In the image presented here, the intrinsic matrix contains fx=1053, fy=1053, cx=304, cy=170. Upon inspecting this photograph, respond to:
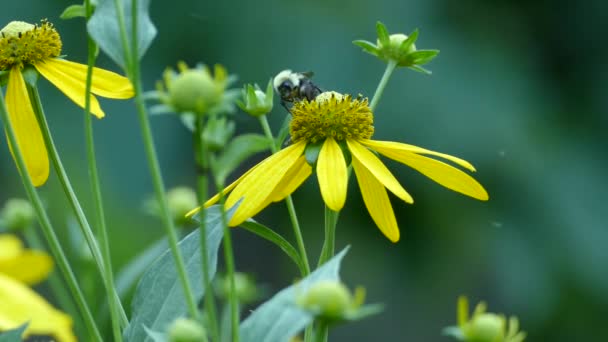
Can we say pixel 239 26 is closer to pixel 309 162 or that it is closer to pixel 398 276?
pixel 398 276

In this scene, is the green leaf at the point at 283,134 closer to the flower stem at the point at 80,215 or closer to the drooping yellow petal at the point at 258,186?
the drooping yellow petal at the point at 258,186

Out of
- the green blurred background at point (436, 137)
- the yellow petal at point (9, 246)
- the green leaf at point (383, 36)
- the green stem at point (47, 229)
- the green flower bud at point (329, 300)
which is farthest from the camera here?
the green blurred background at point (436, 137)

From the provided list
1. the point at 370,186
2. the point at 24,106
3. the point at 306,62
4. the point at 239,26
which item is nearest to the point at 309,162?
the point at 370,186

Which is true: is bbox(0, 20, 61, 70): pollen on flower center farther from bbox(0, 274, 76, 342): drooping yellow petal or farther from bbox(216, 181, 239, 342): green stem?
bbox(216, 181, 239, 342): green stem

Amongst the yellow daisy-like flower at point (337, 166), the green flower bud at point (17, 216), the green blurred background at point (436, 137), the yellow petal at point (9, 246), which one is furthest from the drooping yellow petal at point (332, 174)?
the green blurred background at point (436, 137)

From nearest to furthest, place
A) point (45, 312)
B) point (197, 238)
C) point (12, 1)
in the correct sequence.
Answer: point (197, 238), point (45, 312), point (12, 1)

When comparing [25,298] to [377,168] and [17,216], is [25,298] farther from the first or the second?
[377,168]
